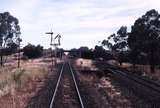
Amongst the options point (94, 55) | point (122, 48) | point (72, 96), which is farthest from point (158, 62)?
point (94, 55)

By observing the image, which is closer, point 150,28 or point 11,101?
point 11,101

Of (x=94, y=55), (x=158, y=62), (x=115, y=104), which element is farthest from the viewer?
(x=94, y=55)

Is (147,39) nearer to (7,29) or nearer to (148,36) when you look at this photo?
(148,36)

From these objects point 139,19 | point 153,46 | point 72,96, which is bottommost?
point 72,96

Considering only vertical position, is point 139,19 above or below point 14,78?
above

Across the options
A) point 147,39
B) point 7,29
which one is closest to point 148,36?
point 147,39

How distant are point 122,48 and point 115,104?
78692 mm

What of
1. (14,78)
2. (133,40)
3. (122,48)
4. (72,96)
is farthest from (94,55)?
(72,96)

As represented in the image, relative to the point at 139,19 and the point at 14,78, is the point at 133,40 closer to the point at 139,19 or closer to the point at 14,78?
the point at 139,19

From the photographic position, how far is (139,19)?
66438mm

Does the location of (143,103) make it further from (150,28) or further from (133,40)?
(133,40)

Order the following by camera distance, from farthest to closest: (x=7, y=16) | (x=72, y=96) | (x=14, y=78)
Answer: (x=7, y=16) < (x=14, y=78) < (x=72, y=96)

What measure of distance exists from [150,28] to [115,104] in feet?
145

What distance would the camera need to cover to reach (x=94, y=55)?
472 ft
